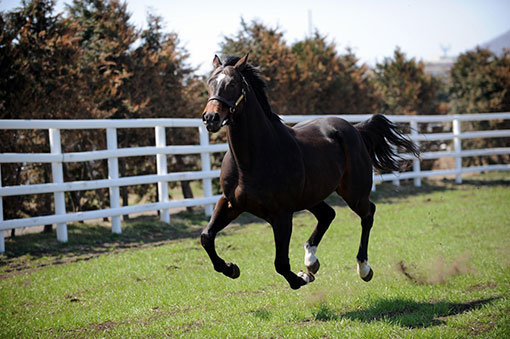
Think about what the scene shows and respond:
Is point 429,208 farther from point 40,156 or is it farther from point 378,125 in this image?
point 40,156

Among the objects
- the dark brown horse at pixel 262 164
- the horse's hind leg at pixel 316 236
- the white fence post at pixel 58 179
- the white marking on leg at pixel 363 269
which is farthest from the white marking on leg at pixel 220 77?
the white fence post at pixel 58 179

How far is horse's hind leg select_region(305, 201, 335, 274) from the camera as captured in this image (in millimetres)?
5609

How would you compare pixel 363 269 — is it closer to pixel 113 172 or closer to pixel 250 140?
pixel 250 140

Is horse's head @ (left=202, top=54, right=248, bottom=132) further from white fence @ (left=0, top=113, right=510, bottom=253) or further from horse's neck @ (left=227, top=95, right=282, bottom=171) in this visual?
white fence @ (left=0, top=113, right=510, bottom=253)

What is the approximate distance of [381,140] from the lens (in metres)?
7.12

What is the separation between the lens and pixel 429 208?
11.5 metres

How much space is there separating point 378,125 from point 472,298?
267cm

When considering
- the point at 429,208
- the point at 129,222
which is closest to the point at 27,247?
the point at 129,222

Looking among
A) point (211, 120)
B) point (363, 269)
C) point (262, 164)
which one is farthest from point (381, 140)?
point (211, 120)

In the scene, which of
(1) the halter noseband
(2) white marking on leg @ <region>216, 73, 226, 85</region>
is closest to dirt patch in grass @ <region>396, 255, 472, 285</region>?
(1) the halter noseband

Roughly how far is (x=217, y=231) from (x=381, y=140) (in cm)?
308

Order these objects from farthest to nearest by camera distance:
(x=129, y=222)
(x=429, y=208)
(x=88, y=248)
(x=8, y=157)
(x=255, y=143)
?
(x=429, y=208)
(x=129, y=222)
(x=88, y=248)
(x=8, y=157)
(x=255, y=143)

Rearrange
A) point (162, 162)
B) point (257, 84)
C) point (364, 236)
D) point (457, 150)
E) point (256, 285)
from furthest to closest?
point (457, 150)
point (162, 162)
point (364, 236)
point (256, 285)
point (257, 84)

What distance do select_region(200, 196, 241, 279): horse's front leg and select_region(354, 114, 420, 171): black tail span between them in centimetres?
265
